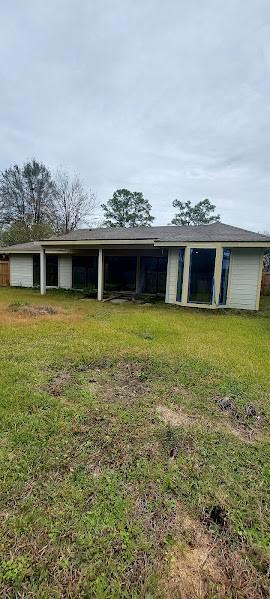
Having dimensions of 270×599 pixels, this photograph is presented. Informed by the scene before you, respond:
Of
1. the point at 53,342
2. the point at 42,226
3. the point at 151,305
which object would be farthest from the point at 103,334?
the point at 42,226

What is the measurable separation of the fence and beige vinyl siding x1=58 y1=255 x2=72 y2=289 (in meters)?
3.97

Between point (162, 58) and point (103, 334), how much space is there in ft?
34.4

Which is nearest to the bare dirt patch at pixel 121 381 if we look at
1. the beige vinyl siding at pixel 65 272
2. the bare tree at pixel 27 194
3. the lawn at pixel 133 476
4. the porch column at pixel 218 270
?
the lawn at pixel 133 476

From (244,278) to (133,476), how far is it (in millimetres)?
8935

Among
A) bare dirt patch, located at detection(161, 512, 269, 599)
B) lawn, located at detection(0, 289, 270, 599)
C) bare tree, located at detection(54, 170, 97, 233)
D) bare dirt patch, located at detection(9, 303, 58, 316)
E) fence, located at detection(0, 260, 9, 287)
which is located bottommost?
bare dirt patch, located at detection(161, 512, 269, 599)

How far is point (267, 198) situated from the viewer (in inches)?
846

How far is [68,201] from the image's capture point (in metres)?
26.2

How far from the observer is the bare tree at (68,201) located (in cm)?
2609

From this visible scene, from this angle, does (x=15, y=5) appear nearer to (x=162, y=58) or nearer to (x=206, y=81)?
(x=162, y=58)

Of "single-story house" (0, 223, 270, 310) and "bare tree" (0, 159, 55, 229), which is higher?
"bare tree" (0, 159, 55, 229)

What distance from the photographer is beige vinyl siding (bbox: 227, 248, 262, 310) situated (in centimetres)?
973

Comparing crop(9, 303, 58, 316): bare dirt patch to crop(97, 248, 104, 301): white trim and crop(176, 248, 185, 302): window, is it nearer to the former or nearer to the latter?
crop(97, 248, 104, 301): white trim

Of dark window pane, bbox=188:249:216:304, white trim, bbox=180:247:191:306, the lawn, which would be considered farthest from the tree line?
the lawn

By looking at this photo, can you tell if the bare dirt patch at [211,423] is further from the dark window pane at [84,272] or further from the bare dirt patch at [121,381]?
the dark window pane at [84,272]
